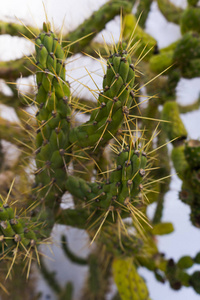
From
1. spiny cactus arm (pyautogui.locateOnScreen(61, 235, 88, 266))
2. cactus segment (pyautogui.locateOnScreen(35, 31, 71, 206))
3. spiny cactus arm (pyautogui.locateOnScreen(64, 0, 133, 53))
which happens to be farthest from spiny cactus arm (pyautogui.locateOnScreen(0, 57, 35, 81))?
spiny cactus arm (pyautogui.locateOnScreen(61, 235, 88, 266))

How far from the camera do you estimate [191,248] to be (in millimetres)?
1763

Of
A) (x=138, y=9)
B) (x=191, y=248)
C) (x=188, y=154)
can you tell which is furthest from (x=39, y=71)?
(x=191, y=248)

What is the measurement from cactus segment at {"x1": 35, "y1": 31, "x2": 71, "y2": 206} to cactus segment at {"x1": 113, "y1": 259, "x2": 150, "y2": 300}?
1.80ft

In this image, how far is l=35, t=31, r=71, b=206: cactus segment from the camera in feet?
2.64

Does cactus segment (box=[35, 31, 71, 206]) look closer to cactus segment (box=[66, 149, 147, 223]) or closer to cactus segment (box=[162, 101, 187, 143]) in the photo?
cactus segment (box=[66, 149, 147, 223])

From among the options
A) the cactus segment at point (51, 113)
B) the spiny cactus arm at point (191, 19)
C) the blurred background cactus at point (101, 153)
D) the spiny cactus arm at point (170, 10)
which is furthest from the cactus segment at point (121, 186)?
the spiny cactus arm at point (170, 10)

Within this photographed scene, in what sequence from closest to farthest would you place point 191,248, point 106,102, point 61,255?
point 106,102 < point 191,248 < point 61,255

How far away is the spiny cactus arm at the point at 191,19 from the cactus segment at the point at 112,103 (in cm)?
82

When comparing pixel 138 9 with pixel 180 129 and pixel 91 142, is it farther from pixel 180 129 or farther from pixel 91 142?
pixel 91 142

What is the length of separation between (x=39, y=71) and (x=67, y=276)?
5.71 ft

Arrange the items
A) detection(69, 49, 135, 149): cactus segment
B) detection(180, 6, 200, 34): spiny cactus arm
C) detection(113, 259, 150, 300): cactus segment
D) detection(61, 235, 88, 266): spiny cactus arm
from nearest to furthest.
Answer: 1. detection(69, 49, 135, 149): cactus segment
2. detection(113, 259, 150, 300): cactus segment
3. detection(180, 6, 200, 34): spiny cactus arm
4. detection(61, 235, 88, 266): spiny cactus arm

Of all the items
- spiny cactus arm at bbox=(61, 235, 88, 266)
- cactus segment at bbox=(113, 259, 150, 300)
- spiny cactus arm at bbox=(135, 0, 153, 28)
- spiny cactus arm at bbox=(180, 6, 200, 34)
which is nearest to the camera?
cactus segment at bbox=(113, 259, 150, 300)

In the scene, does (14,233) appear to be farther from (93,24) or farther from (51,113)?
(93,24)

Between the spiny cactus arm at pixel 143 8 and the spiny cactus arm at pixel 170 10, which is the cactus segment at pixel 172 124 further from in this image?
the spiny cactus arm at pixel 170 10
